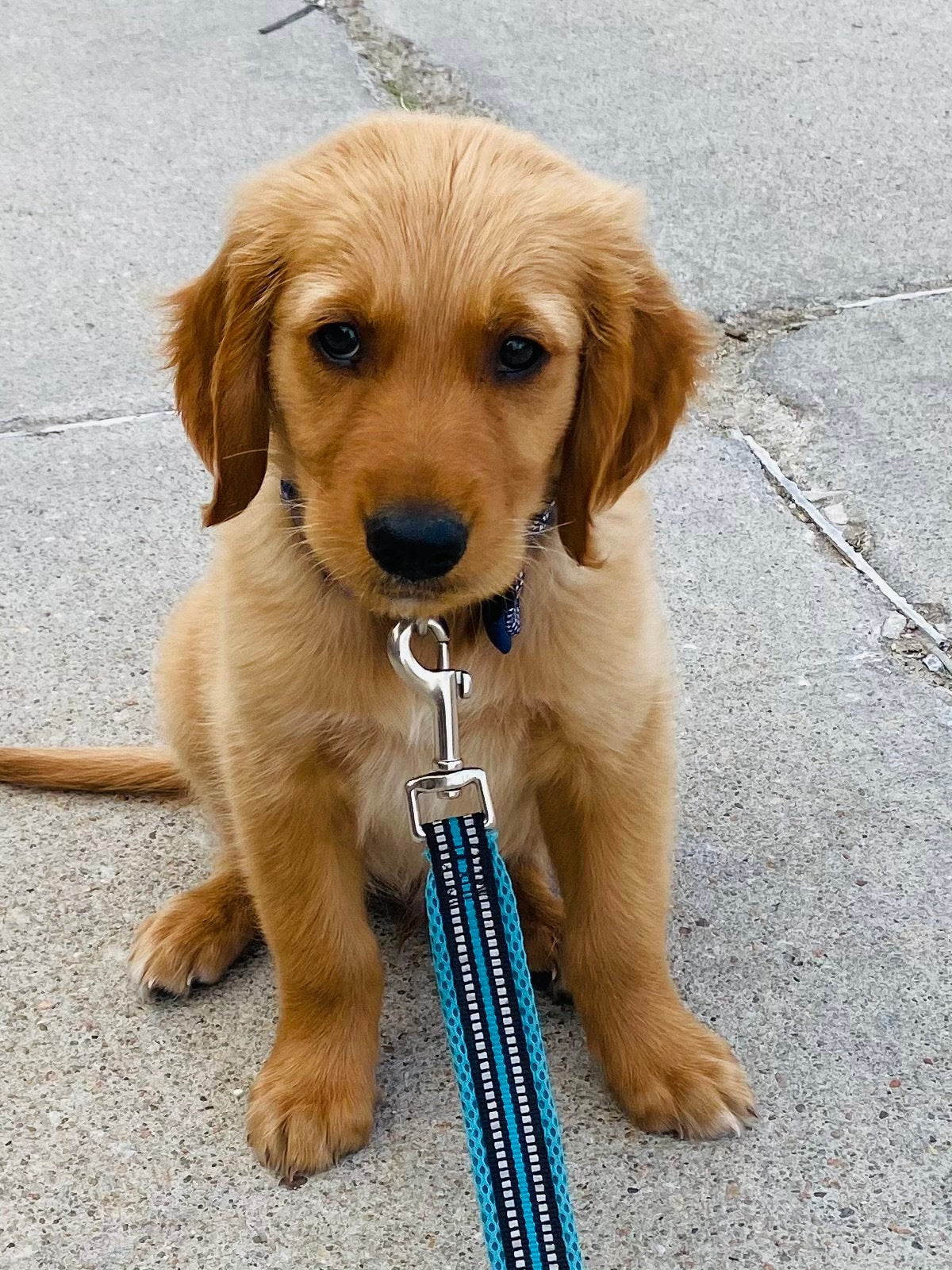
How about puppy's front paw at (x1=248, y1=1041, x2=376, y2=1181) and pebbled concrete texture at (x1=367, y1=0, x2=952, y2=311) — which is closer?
puppy's front paw at (x1=248, y1=1041, x2=376, y2=1181)

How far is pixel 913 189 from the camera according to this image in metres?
5.49

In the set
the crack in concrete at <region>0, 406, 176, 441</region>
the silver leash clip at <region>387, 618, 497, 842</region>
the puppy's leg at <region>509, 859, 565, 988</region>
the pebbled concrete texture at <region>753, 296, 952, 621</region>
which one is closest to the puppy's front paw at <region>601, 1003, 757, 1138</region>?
the puppy's leg at <region>509, 859, 565, 988</region>

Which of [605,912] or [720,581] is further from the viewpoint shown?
[720,581]

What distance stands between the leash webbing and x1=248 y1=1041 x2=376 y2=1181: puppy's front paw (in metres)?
0.44

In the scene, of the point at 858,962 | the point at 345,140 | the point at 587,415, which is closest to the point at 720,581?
the point at 858,962

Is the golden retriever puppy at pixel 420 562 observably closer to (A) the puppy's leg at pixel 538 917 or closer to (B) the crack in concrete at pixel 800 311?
(A) the puppy's leg at pixel 538 917

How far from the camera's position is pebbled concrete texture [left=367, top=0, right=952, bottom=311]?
5004 millimetres

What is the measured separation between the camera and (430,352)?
1963mm

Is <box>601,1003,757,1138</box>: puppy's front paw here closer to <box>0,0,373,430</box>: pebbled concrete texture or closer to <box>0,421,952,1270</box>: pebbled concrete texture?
<box>0,421,952,1270</box>: pebbled concrete texture

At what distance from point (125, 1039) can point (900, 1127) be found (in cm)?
134

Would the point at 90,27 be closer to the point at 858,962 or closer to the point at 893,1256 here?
the point at 858,962

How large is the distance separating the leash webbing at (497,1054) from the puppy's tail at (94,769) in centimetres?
115

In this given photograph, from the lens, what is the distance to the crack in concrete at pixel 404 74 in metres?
5.79

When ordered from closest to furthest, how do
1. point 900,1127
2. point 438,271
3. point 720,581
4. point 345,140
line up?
point 438,271, point 345,140, point 900,1127, point 720,581
